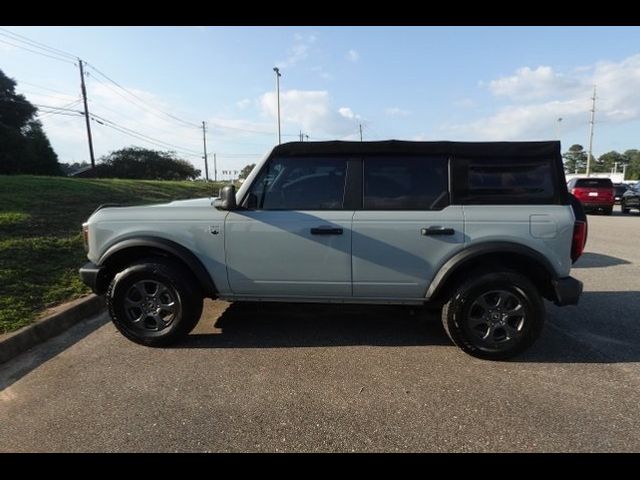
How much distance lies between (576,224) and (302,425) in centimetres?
268

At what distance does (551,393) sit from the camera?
2832 millimetres

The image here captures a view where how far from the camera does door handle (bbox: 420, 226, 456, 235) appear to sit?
10.8 feet

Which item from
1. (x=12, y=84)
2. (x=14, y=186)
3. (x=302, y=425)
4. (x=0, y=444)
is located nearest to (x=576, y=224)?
(x=302, y=425)

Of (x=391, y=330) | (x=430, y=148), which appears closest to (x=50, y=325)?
(x=391, y=330)

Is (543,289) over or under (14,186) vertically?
under

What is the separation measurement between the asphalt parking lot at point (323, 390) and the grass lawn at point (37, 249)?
675 mm

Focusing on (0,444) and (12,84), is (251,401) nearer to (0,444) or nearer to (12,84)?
(0,444)

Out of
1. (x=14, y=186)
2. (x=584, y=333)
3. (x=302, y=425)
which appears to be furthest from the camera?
(x=14, y=186)

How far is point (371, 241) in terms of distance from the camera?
11.0 ft

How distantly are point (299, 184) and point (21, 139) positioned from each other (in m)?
42.8

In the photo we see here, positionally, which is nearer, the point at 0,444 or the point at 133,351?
the point at 0,444

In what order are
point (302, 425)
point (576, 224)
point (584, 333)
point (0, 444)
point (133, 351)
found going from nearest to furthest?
point (0, 444), point (302, 425), point (576, 224), point (133, 351), point (584, 333)

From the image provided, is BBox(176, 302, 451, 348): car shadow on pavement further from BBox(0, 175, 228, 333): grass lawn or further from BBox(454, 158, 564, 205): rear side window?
BBox(0, 175, 228, 333): grass lawn

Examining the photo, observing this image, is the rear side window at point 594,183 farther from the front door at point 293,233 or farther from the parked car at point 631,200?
Result: the front door at point 293,233
